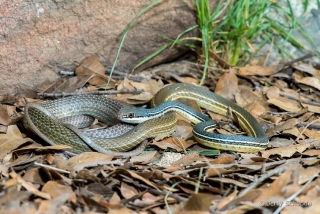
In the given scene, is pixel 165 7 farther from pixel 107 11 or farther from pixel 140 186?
pixel 140 186

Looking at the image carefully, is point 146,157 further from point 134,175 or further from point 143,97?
point 143,97

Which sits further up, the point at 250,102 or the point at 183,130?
the point at 250,102

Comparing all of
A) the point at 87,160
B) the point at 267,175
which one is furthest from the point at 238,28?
the point at 87,160

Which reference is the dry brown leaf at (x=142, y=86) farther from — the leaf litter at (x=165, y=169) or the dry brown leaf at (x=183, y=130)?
the dry brown leaf at (x=183, y=130)

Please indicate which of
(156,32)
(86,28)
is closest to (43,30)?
(86,28)

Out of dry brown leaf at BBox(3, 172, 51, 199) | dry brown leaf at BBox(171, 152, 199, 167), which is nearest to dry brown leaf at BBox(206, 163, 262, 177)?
dry brown leaf at BBox(171, 152, 199, 167)

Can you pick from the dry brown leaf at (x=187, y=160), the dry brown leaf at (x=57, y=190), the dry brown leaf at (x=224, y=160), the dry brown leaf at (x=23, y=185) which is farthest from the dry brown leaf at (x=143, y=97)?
the dry brown leaf at (x=23, y=185)
